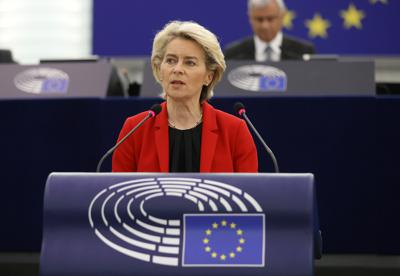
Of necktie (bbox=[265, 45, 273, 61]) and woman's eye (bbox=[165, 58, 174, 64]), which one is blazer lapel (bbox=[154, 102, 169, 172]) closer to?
woman's eye (bbox=[165, 58, 174, 64])

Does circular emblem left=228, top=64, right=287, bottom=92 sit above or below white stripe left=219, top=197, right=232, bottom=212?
above

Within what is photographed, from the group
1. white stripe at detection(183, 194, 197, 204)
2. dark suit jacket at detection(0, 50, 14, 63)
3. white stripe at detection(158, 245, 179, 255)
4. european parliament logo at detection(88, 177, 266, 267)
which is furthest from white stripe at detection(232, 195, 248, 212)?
dark suit jacket at detection(0, 50, 14, 63)

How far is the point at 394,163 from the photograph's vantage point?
4613 mm

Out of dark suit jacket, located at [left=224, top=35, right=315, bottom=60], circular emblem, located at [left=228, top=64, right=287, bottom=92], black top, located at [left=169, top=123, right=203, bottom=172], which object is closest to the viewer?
black top, located at [left=169, top=123, right=203, bottom=172]

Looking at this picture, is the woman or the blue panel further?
the blue panel

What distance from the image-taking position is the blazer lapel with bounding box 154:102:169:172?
341cm

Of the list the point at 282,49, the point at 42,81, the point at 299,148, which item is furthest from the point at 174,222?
the point at 282,49

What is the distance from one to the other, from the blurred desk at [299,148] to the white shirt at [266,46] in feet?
6.42

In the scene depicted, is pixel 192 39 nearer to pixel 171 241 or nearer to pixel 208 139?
pixel 208 139

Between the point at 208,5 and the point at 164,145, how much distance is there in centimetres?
454

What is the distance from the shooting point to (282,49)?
21.4 ft

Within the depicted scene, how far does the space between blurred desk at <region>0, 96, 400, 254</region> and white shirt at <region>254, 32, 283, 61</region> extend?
196 cm

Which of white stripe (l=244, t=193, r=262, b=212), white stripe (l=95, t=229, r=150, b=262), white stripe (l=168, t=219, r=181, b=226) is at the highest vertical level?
white stripe (l=244, t=193, r=262, b=212)

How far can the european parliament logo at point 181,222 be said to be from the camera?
106 inches
